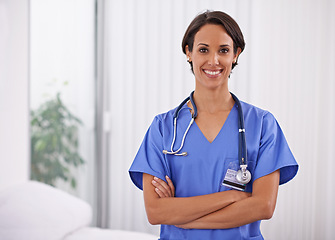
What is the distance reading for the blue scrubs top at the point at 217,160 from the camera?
1259 millimetres

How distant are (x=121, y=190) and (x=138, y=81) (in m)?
0.85

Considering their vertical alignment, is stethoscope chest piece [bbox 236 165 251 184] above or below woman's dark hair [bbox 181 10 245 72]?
below

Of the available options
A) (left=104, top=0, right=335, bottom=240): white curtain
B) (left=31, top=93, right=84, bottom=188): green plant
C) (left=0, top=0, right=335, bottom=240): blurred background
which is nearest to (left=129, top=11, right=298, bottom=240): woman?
(left=0, top=0, right=335, bottom=240): blurred background

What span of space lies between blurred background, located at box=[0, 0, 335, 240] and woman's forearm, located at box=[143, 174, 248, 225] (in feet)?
3.41

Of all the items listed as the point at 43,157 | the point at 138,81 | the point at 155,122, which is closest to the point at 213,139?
the point at 155,122

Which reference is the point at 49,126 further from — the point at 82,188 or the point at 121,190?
the point at 121,190

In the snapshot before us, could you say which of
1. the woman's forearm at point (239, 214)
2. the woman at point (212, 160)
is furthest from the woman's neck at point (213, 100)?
the woman's forearm at point (239, 214)

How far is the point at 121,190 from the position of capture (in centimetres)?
290

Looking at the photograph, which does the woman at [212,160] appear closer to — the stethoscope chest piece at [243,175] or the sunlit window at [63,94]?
the stethoscope chest piece at [243,175]

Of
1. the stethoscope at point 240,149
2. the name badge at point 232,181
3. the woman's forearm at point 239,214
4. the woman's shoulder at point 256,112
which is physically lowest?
the woman's forearm at point 239,214

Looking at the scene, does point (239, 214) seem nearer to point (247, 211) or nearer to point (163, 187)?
point (247, 211)

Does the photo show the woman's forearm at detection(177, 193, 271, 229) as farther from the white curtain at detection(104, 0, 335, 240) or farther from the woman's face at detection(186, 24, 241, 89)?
the white curtain at detection(104, 0, 335, 240)
